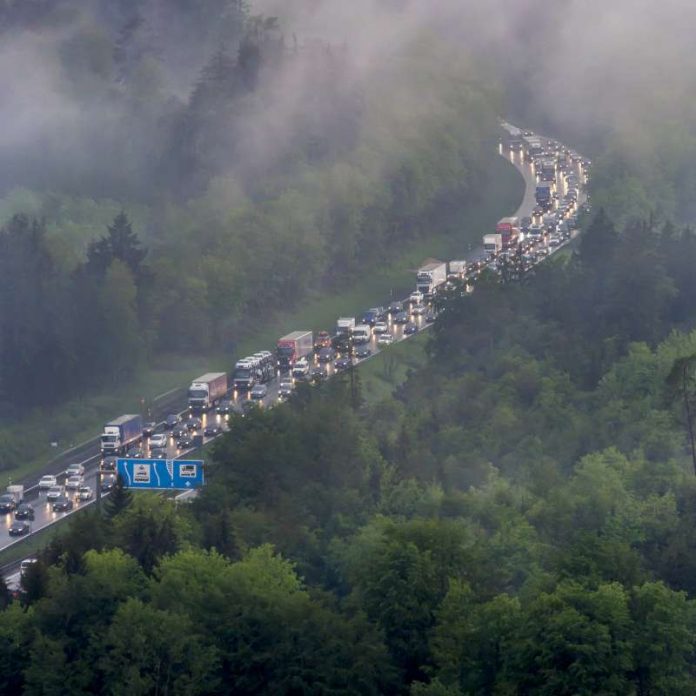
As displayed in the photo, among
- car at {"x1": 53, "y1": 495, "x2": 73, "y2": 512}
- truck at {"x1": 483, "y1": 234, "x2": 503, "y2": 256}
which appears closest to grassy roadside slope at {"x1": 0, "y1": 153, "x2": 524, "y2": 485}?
truck at {"x1": 483, "y1": 234, "x2": 503, "y2": 256}

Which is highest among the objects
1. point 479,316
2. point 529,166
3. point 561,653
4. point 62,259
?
point 529,166

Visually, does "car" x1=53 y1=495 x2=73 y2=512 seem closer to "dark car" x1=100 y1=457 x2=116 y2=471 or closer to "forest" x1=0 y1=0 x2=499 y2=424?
"dark car" x1=100 y1=457 x2=116 y2=471

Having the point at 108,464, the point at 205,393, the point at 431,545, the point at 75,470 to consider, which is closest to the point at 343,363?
the point at 205,393

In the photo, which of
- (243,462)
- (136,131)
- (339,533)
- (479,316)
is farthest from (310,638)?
(136,131)

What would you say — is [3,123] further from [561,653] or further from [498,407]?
[561,653]

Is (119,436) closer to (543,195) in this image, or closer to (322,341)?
(322,341)

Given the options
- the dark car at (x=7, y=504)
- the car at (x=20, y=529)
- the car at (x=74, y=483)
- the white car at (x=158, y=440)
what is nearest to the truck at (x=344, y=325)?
the white car at (x=158, y=440)
